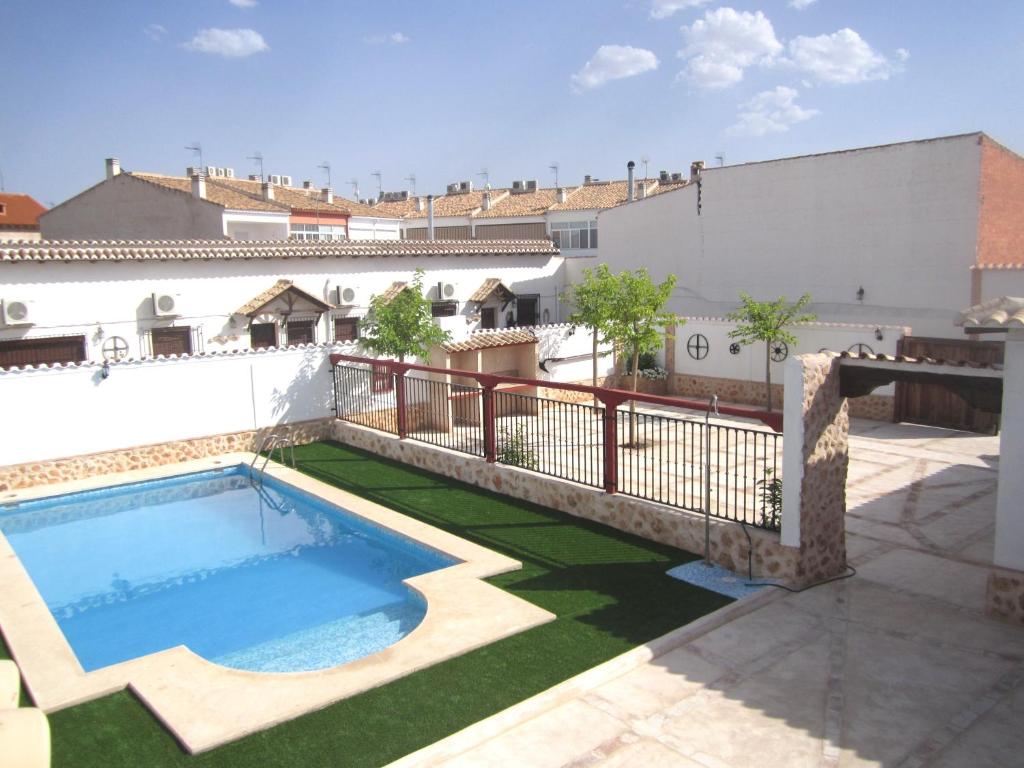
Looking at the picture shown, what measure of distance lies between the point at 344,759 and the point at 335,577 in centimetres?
447

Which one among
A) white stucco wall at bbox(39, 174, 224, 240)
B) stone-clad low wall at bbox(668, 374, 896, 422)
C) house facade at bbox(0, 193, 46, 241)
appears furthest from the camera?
house facade at bbox(0, 193, 46, 241)

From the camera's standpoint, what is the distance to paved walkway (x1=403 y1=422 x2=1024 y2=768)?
5.27 m

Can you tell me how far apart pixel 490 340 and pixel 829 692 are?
12.5 metres

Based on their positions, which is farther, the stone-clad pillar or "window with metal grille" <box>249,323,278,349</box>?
"window with metal grille" <box>249,323,278,349</box>

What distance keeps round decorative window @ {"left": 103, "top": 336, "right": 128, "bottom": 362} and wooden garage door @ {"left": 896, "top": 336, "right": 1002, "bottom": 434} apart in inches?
621

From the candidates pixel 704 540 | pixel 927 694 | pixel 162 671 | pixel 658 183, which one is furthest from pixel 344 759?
pixel 658 183

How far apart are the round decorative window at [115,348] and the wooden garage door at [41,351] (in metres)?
0.44

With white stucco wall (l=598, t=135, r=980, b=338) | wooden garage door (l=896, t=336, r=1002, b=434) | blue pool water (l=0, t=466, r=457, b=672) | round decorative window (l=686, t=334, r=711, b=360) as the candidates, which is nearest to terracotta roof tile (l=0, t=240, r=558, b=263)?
white stucco wall (l=598, t=135, r=980, b=338)

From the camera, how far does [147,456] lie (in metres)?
13.8

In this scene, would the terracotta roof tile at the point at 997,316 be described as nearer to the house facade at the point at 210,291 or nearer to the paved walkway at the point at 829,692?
the paved walkway at the point at 829,692

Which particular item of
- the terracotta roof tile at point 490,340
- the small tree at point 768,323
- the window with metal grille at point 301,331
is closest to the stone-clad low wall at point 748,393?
the small tree at point 768,323

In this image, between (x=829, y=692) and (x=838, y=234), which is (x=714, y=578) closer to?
(x=829, y=692)

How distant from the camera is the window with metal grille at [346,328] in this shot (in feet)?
70.0

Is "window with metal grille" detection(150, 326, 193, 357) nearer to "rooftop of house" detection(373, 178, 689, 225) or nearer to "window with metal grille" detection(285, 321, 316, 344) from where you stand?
"window with metal grille" detection(285, 321, 316, 344)
